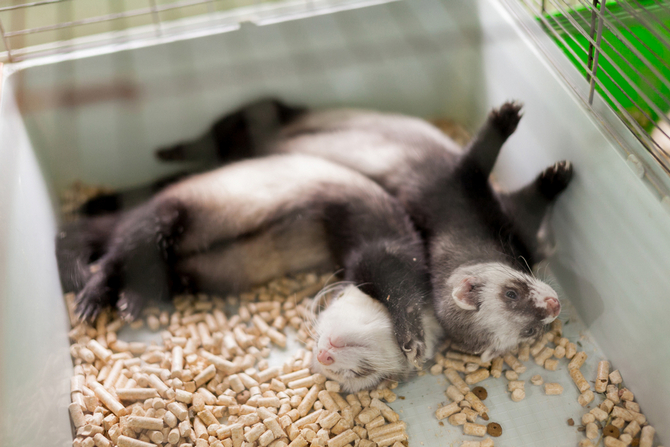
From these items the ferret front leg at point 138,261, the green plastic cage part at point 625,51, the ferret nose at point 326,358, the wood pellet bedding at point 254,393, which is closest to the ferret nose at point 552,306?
the wood pellet bedding at point 254,393

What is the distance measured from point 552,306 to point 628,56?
580mm

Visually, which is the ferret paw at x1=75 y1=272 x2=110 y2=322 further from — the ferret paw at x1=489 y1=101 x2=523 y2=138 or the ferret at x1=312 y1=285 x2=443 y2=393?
the ferret paw at x1=489 y1=101 x2=523 y2=138

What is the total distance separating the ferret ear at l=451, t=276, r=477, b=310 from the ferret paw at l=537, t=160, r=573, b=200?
333mm

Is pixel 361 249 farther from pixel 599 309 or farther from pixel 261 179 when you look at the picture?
pixel 599 309

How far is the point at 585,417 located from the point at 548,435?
91mm

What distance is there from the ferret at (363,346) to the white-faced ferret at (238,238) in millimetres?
71

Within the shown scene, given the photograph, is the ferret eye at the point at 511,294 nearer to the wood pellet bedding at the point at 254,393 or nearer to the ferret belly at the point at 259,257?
the wood pellet bedding at the point at 254,393

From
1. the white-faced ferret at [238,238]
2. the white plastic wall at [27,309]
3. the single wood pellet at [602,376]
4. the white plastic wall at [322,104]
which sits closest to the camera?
the white plastic wall at [27,309]

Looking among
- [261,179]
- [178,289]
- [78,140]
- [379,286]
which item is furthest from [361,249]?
[78,140]

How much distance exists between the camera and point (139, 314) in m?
1.42

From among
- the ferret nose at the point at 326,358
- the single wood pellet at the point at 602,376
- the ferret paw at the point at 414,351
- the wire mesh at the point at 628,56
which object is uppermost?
the wire mesh at the point at 628,56

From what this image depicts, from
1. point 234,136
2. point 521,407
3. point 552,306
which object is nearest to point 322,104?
point 234,136

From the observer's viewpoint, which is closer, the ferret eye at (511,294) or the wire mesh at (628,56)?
the wire mesh at (628,56)

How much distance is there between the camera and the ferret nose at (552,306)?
1.16 m
